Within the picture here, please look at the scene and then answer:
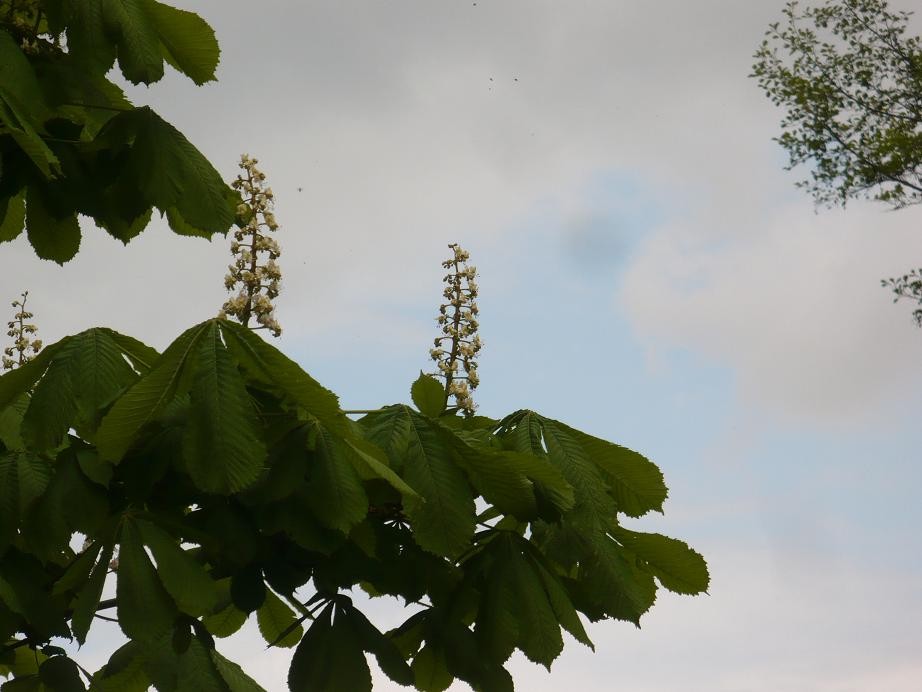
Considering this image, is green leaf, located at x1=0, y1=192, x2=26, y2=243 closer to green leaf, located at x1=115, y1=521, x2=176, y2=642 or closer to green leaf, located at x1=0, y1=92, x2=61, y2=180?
green leaf, located at x1=0, y1=92, x2=61, y2=180

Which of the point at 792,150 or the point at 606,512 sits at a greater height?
the point at 792,150

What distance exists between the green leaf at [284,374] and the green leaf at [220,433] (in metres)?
0.10

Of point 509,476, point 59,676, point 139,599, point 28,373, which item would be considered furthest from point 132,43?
point 59,676

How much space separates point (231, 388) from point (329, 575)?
82cm

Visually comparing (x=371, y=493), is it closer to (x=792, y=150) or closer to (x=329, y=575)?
(x=329, y=575)

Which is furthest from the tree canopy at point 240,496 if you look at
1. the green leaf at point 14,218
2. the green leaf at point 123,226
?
the green leaf at point 14,218

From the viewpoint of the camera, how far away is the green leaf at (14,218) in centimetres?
455

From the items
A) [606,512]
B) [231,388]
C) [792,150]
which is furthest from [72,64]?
[792,150]

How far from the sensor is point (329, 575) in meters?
3.26

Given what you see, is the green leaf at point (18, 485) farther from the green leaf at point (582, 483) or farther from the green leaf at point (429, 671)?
the green leaf at point (582, 483)

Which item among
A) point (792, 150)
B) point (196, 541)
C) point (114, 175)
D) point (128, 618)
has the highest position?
point (792, 150)

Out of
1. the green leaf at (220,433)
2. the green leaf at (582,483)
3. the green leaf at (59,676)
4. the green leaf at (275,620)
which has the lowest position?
the green leaf at (59,676)

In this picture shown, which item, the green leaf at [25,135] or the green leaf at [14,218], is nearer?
the green leaf at [25,135]

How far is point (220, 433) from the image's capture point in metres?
2.68
